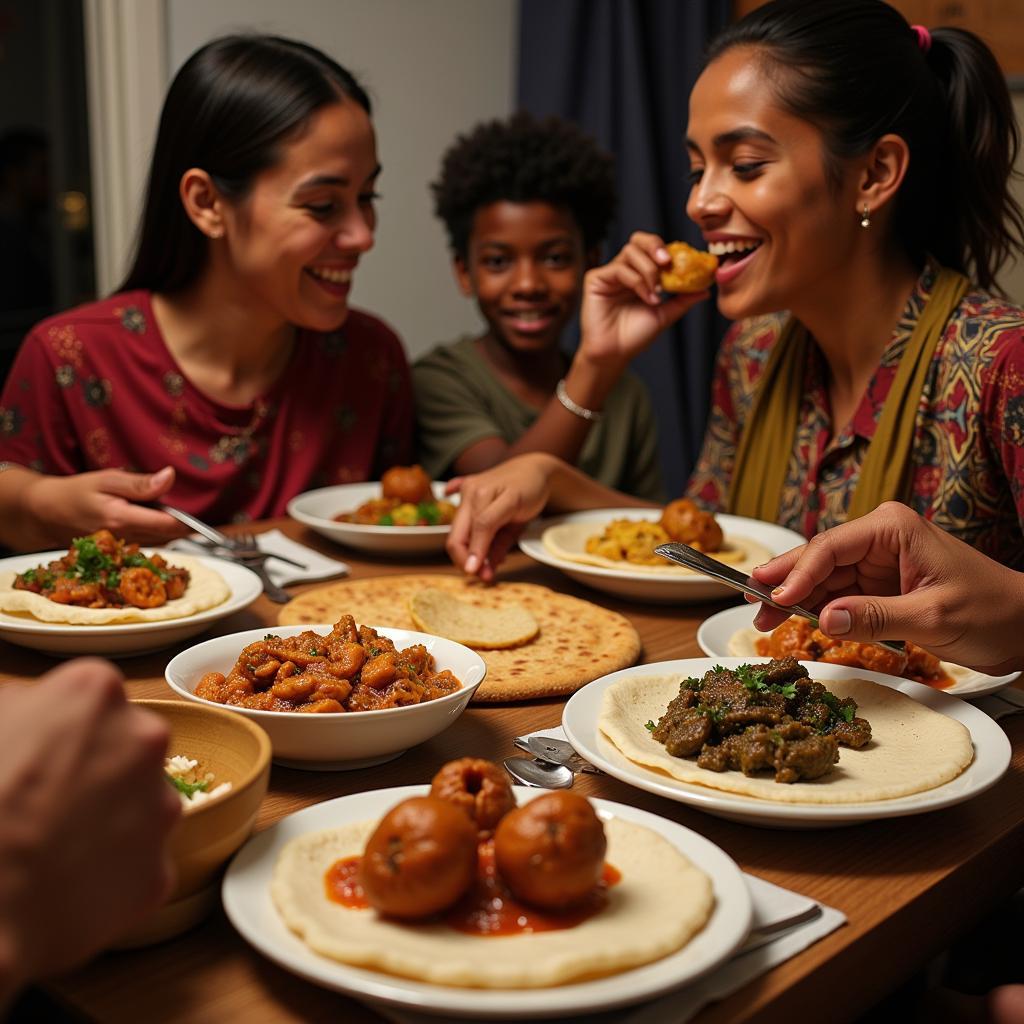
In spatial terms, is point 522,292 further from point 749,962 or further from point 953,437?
point 749,962

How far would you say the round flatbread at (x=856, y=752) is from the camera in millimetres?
1178

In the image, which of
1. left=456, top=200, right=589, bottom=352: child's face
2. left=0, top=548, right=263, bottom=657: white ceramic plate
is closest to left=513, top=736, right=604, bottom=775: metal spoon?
left=0, top=548, right=263, bottom=657: white ceramic plate

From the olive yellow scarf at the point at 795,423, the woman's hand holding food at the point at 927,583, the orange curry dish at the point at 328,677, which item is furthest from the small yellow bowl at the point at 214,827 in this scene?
the olive yellow scarf at the point at 795,423

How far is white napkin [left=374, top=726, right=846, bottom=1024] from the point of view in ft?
2.94

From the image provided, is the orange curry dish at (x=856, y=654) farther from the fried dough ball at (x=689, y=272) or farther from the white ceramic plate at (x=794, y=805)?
the fried dough ball at (x=689, y=272)

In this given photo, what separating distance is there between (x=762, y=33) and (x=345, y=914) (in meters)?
2.00

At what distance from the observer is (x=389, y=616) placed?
184cm

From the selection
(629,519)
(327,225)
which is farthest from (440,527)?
(327,225)

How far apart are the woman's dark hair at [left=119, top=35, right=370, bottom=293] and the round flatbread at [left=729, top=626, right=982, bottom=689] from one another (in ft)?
5.35

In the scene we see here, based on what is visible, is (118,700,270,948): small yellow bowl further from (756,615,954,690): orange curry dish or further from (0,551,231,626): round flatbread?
(756,615,954,690): orange curry dish

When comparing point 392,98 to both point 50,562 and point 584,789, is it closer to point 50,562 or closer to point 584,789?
point 50,562

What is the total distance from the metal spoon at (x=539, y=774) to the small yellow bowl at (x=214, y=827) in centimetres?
33

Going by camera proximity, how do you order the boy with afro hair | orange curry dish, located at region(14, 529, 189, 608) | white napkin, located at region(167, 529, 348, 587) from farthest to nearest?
1. the boy with afro hair
2. white napkin, located at region(167, 529, 348, 587)
3. orange curry dish, located at region(14, 529, 189, 608)

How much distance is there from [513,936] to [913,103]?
1984 millimetres
